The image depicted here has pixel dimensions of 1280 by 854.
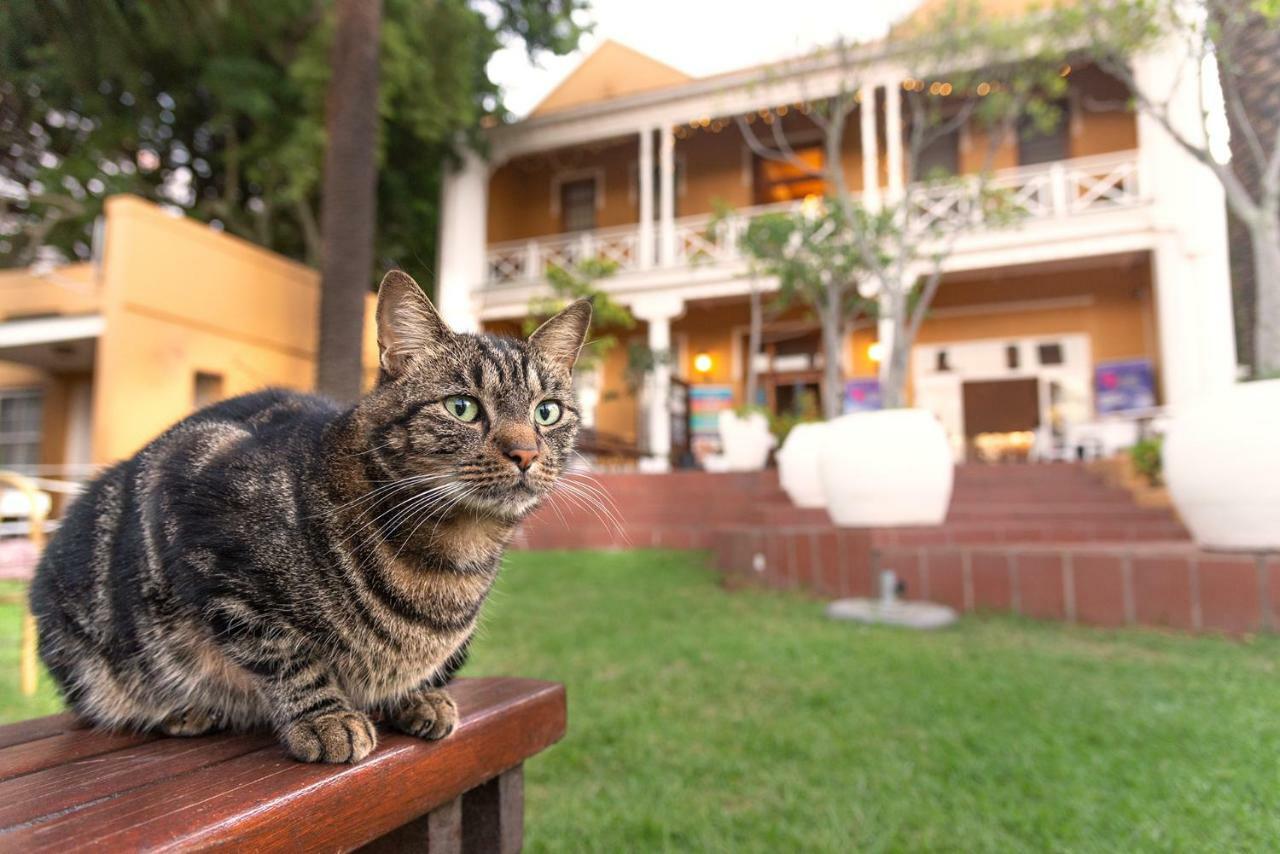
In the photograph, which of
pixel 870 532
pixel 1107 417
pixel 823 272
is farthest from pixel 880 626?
pixel 1107 417

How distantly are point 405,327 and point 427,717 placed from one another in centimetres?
63

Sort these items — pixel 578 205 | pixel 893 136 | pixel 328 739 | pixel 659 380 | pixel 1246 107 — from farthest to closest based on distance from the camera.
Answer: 1. pixel 578 205
2. pixel 659 380
3. pixel 893 136
4. pixel 1246 107
5. pixel 328 739

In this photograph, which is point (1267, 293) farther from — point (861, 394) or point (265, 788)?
point (861, 394)

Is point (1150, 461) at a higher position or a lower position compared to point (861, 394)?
lower

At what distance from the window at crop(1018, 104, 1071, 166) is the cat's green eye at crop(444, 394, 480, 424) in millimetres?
12874

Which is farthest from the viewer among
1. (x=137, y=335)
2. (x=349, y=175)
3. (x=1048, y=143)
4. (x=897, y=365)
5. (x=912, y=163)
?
(x=1048, y=143)

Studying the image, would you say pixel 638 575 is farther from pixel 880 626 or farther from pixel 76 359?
pixel 76 359

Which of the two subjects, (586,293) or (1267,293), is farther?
(586,293)

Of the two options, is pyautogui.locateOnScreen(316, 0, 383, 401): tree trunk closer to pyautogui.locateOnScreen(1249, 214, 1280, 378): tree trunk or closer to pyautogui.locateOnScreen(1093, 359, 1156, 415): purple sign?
pyautogui.locateOnScreen(1249, 214, 1280, 378): tree trunk

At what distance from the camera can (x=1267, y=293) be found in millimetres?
4047

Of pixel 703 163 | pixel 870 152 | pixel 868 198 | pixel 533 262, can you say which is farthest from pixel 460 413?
pixel 703 163

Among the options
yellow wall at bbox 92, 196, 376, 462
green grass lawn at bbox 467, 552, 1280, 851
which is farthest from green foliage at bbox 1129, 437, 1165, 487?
yellow wall at bbox 92, 196, 376, 462

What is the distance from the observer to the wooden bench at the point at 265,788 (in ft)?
2.32

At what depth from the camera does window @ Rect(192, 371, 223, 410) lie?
9.39 metres
